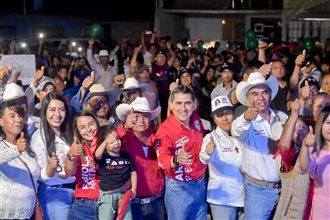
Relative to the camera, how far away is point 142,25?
105 ft

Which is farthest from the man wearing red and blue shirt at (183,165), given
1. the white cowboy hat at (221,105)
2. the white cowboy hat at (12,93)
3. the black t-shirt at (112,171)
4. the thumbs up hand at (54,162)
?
the white cowboy hat at (12,93)

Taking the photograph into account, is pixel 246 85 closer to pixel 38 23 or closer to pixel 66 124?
pixel 66 124

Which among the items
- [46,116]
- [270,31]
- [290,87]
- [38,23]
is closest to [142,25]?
[38,23]

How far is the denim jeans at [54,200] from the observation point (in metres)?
6.56

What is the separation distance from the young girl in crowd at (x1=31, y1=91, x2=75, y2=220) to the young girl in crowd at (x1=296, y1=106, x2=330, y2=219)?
222 centimetres

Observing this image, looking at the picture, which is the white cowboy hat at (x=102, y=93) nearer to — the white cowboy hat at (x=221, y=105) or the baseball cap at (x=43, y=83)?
the baseball cap at (x=43, y=83)

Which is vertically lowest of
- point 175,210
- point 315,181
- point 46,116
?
point 175,210

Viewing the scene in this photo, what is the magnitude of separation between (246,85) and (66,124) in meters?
1.83

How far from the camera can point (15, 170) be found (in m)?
5.73

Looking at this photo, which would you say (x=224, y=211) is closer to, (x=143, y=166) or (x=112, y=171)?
(x=143, y=166)

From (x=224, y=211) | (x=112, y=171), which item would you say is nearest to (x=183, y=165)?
(x=224, y=211)

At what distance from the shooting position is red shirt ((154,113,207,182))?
21.8ft

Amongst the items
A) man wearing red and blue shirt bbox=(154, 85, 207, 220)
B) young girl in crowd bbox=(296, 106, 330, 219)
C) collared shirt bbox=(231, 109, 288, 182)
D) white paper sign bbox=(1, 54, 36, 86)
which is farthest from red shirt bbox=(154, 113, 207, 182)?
white paper sign bbox=(1, 54, 36, 86)

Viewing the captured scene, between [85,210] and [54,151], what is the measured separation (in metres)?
A: 0.64
